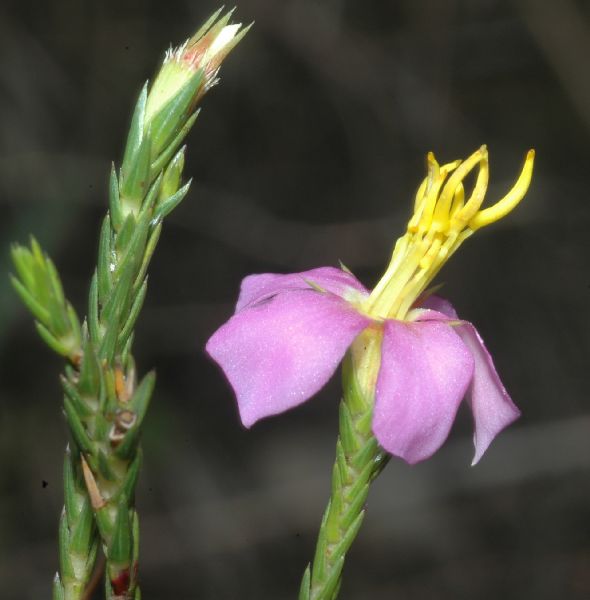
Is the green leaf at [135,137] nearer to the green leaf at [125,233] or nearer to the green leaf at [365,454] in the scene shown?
the green leaf at [125,233]

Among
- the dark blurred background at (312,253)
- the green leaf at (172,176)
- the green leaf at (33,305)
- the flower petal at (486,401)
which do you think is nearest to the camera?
the green leaf at (33,305)

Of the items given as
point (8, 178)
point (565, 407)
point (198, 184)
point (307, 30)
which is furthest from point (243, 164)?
point (565, 407)

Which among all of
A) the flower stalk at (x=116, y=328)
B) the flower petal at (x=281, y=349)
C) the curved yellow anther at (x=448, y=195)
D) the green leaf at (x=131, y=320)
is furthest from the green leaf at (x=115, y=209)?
the curved yellow anther at (x=448, y=195)

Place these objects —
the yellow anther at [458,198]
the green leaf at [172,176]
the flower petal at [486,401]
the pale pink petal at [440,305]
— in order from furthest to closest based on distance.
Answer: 1. the pale pink petal at [440,305]
2. the yellow anther at [458,198]
3. the flower petal at [486,401]
4. the green leaf at [172,176]

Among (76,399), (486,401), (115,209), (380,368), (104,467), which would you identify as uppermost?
(115,209)

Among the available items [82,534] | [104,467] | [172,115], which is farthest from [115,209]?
[82,534]

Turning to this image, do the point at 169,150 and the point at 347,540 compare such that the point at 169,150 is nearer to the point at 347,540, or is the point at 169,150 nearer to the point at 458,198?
the point at 458,198

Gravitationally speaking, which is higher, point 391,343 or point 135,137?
point 135,137
